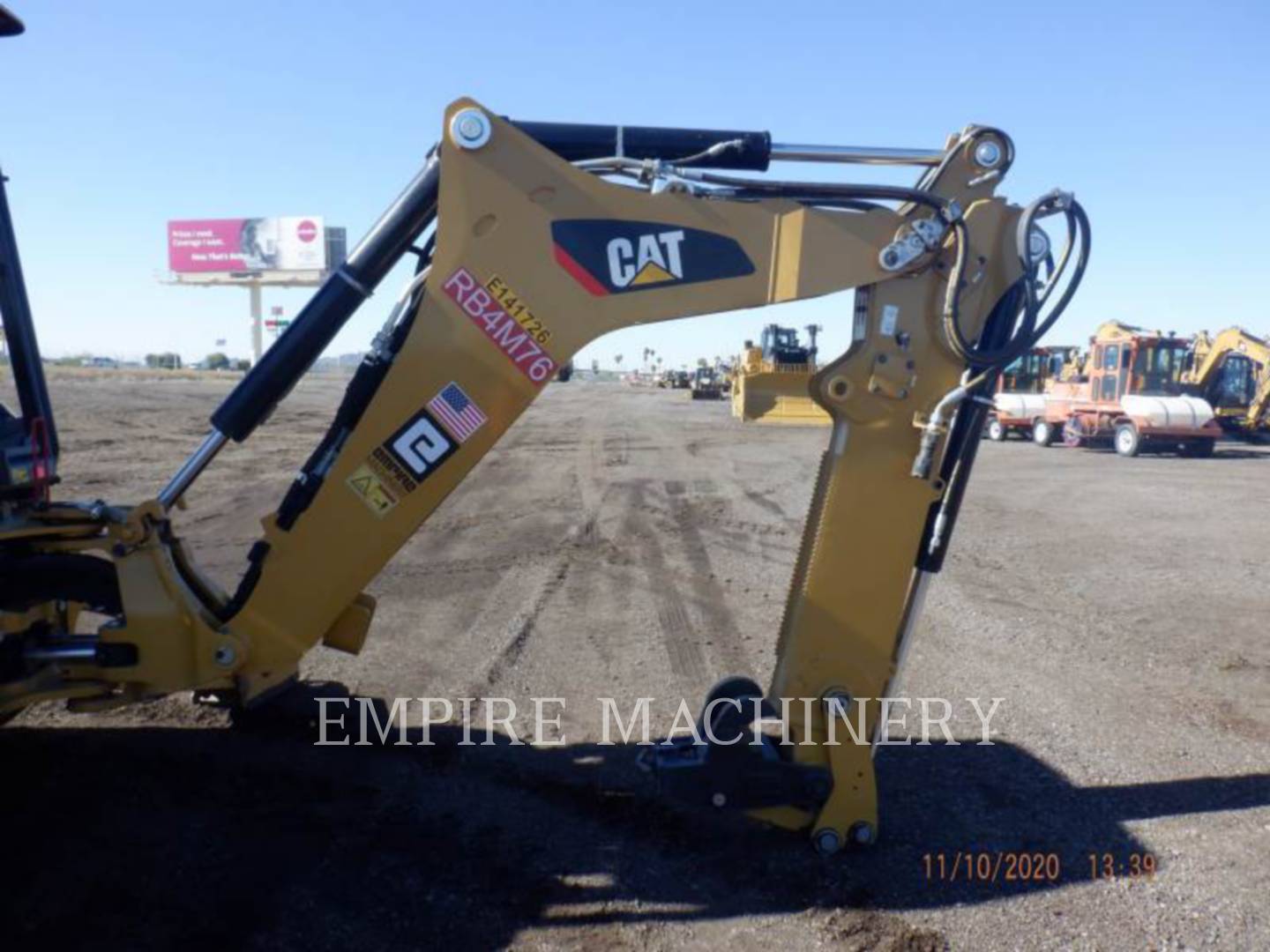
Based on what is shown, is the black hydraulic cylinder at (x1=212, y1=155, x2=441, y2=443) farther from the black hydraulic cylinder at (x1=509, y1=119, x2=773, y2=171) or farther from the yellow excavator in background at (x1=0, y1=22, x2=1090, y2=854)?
the black hydraulic cylinder at (x1=509, y1=119, x2=773, y2=171)

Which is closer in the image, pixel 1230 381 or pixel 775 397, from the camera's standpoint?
pixel 1230 381

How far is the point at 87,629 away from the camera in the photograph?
5.60 m

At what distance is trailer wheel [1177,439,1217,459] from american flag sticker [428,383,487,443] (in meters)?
23.1

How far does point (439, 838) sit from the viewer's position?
3.71 metres

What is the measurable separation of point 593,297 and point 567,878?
221cm

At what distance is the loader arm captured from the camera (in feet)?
10.6

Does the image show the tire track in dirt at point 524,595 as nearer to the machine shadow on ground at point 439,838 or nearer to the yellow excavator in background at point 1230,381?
the machine shadow on ground at point 439,838

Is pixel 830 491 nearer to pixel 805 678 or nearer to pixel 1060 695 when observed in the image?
pixel 805 678

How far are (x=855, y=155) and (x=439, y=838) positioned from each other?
10.5 ft

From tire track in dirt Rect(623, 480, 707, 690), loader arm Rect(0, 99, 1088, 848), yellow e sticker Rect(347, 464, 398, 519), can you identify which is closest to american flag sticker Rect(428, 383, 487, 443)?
loader arm Rect(0, 99, 1088, 848)

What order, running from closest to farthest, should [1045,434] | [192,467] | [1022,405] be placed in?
[192,467] < [1045,434] < [1022,405]

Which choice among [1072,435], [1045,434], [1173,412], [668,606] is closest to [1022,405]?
[1045,434]

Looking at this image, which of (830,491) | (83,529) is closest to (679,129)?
(830,491)

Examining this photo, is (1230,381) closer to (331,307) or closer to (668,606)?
(668,606)
